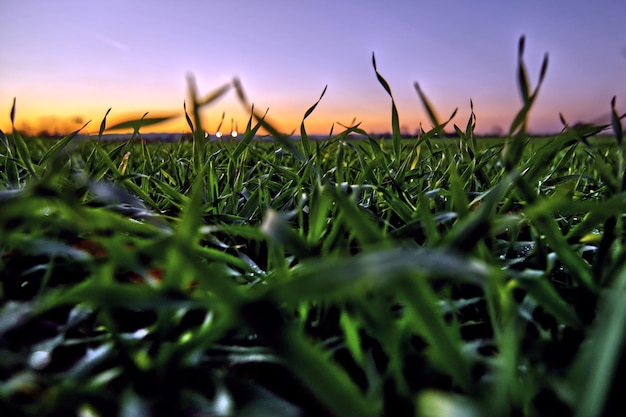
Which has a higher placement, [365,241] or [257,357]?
[365,241]

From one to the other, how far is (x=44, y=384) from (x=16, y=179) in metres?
0.68

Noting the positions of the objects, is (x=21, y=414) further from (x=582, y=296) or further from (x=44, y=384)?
(x=582, y=296)

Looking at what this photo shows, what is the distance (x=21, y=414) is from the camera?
1.35 feet

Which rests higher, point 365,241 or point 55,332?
point 365,241

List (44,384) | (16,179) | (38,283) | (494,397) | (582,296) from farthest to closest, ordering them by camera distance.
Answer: (16,179) → (38,283) → (582,296) → (44,384) → (494,397)

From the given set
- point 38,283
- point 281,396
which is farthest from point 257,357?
point 38,283

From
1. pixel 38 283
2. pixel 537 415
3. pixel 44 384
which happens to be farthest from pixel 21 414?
pixel 537 415

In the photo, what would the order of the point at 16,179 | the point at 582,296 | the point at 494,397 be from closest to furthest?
the point at 494,397, the point at 582,296, the point at 16,179

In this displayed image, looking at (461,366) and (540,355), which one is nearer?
(461,366)

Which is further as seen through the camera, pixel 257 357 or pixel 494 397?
pixel 257 357

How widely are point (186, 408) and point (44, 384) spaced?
0.13 m

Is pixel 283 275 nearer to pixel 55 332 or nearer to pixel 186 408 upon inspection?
pixel 186 408

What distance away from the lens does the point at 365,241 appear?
16.3 inches

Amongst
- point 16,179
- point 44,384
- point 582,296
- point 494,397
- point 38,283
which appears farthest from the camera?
point 16,179
